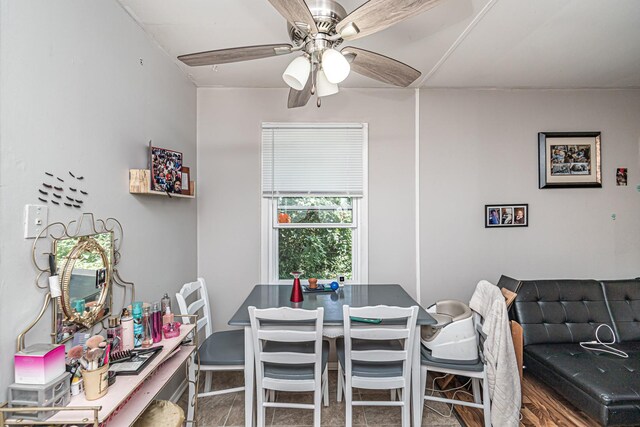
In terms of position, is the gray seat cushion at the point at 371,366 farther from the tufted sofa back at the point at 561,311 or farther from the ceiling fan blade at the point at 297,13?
the ceiling fan blade at the point at 297,13

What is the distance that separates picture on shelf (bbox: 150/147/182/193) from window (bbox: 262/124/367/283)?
2.77ft

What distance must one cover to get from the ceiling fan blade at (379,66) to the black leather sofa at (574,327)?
1909mm

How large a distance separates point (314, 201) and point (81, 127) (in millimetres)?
1868

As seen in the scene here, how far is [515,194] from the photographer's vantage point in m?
2.93

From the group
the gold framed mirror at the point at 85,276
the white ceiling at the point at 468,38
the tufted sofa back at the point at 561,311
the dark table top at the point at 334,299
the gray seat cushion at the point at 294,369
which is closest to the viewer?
the gold framed mirror at the point at 85,276

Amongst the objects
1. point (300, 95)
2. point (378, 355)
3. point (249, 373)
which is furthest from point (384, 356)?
point (300, 95)

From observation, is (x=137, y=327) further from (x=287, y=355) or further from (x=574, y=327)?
(x=574, y=327)

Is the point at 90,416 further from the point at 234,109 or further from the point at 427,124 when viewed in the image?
the point at 427,124

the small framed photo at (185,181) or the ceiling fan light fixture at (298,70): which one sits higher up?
the ceiling fan light fixture at (298,70)

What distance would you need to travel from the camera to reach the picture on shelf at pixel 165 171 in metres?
1.96

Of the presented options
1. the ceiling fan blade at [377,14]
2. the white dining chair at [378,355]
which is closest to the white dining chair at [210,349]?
the white dining chair at [378,355]

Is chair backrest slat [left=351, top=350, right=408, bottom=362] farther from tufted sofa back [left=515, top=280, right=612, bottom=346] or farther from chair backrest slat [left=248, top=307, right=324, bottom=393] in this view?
tufted sofa back [left=515, top=280, right=612, bottom=346]

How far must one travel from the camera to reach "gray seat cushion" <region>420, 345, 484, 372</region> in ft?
6.58

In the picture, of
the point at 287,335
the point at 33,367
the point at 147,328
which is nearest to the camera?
the point at 33,367
